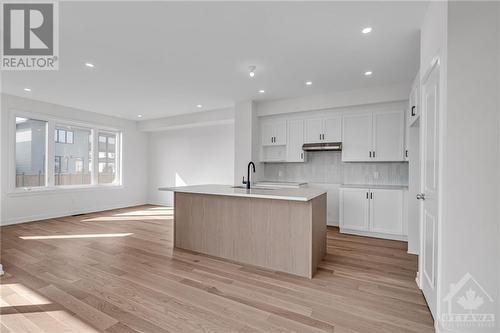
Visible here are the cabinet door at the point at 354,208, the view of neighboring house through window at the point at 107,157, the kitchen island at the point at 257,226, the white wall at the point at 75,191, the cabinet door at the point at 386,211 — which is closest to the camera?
the kitchen island at the point at 257,226

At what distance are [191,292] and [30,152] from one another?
5498mm

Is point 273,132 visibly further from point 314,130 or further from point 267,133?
point 314,130

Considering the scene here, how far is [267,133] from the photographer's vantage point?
5.63 meters

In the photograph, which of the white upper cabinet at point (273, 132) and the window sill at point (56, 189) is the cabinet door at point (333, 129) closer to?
the white upper cabinet at point (273, 132)

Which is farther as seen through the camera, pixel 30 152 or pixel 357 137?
pixel 30 152

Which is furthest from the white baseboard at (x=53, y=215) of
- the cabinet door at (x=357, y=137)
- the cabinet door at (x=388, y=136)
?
the cabinet door at (x=388, y=136)

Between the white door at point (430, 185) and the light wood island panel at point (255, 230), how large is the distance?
104 centimetres

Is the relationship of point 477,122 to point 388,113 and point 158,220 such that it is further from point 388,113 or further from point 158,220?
point 158,220

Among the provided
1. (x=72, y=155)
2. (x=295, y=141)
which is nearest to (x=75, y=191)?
(x=72, y=155)

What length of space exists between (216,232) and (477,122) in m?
2.88

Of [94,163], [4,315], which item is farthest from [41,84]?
[4,315]
